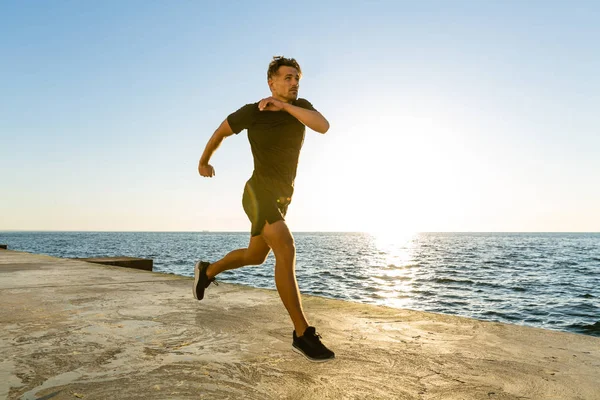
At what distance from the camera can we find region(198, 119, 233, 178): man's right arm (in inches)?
134

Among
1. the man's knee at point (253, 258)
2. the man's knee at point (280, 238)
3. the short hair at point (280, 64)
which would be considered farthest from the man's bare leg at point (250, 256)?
the short hair at point (280, 64)

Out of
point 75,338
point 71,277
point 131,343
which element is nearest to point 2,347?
point 75,338

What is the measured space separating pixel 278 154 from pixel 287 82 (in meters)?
0.52

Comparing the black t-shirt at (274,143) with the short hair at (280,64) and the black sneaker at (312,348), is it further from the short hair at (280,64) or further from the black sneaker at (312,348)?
the black sneaker at (312,348)

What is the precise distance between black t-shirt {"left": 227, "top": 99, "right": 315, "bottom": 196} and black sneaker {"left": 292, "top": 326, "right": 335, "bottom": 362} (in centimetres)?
98

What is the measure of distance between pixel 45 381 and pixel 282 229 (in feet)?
5.23

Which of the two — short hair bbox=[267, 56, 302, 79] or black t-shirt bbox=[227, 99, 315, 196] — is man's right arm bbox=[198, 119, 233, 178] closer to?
black t-shirt bbox=[227, 99, 315, 196]

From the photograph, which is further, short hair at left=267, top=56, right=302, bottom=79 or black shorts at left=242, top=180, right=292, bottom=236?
short hair at left=267, top=56, right=302, bottom=79

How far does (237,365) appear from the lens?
8.82 feet

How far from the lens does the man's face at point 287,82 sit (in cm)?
326

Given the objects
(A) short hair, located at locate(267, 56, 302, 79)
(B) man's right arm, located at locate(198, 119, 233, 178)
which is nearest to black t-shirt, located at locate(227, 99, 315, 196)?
(B) man's right arm, located at locate(198, 119, 233, 178)

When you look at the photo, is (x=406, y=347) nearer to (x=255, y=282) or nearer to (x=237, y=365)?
(x=237, y=365)

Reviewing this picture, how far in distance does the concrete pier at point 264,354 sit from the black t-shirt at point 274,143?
113 centimetres

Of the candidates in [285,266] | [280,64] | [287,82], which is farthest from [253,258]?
[280,64]
